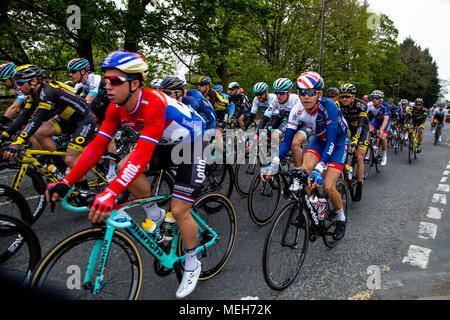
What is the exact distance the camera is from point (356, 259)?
141 inches

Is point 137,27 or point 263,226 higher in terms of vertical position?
point 137,27

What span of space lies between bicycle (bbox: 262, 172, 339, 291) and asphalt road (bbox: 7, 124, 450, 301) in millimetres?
134

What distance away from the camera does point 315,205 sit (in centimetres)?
345

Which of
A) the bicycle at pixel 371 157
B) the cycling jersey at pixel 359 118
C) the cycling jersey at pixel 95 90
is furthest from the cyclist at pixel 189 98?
the bicycle at pixel 371 157

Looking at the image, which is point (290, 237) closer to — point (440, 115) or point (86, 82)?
point (86, 82)

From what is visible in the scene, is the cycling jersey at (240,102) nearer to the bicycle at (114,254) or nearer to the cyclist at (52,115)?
the cyclist at (52,115)

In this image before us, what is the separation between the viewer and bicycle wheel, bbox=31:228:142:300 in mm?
1800

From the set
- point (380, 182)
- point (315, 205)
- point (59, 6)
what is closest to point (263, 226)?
point (315, 205)

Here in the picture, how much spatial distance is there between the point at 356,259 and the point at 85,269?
309 centimetres

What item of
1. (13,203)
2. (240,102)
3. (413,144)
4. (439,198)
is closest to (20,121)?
(13,203)

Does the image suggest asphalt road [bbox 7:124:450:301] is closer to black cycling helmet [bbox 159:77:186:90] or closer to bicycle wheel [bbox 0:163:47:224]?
bicycle wheel [bbox 0:163:47:224]

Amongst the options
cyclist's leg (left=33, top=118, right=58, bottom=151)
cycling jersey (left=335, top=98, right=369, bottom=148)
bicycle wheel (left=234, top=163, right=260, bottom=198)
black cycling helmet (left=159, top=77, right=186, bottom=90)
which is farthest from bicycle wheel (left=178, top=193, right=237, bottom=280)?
cycling jersey (left=335, top=98, right=369, bottom=148)
